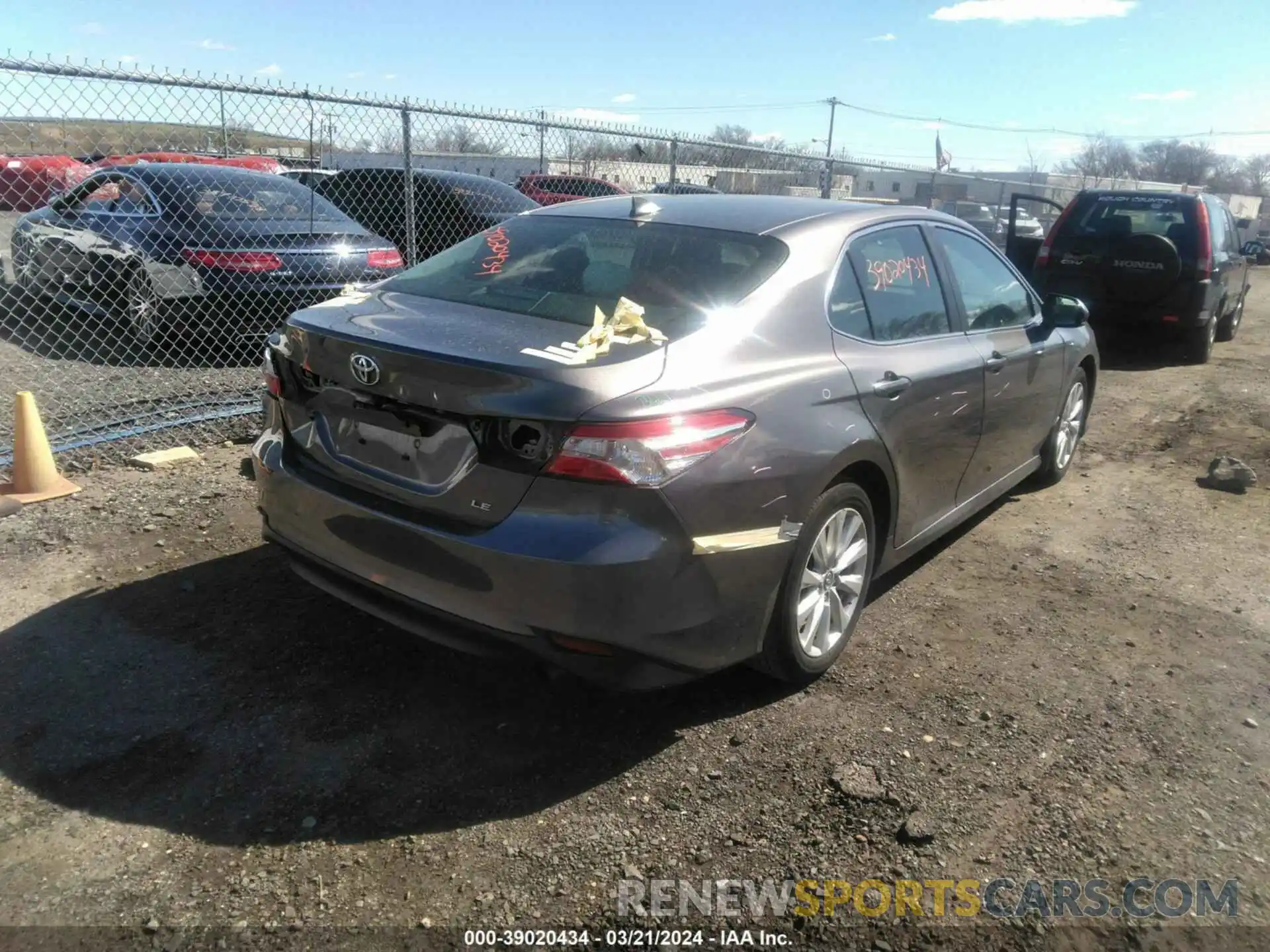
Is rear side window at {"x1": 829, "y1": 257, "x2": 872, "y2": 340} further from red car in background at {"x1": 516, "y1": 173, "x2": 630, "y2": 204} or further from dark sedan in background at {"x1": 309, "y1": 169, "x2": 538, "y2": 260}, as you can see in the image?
red car in background at {"x1": 516, "y1": 173, "x2": 630, "y2": 204}

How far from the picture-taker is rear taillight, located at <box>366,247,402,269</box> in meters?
7.50

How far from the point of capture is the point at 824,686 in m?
3.38

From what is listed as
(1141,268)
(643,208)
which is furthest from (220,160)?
(643,208)

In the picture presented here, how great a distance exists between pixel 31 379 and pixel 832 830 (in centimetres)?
655

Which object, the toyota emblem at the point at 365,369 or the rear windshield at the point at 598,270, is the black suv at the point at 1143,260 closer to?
the rear windshield at the point at 598,270

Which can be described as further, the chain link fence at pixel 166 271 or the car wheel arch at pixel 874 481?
the chain link fence at pixel 166 271

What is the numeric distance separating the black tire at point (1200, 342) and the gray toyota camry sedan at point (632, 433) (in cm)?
724

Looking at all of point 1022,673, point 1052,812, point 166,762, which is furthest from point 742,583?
point 166,762

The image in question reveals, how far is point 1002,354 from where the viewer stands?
4.33 meters

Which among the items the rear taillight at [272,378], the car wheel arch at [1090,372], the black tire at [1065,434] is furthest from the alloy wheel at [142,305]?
the car wheel arch at [1090,372]

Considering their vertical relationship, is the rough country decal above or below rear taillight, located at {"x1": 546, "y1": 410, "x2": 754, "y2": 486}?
above

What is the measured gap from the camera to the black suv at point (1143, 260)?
9.32 metres

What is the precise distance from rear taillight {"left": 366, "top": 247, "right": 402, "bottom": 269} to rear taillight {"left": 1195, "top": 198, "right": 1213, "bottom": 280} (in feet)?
24.9

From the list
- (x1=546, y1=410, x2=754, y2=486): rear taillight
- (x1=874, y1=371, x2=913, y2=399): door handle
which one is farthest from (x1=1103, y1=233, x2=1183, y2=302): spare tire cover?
(x1=546, y1=410, x2=754, y2=486): rear taillight
